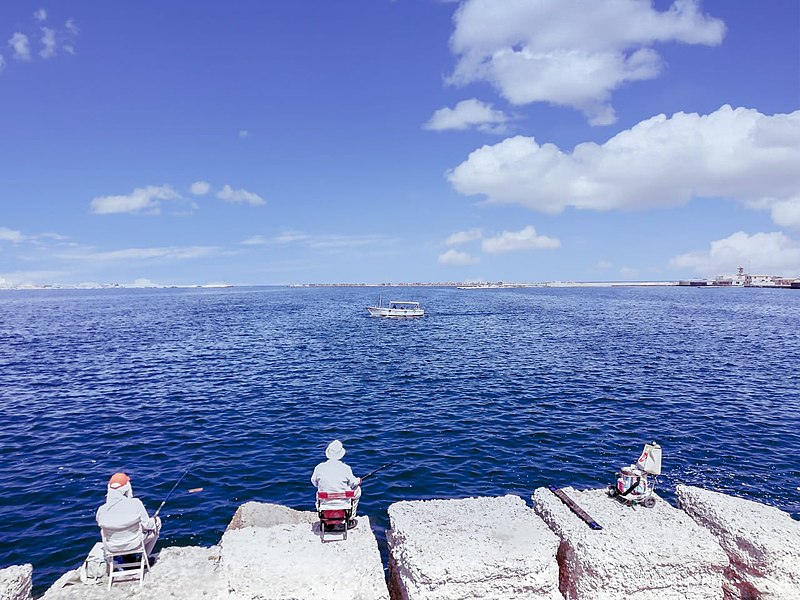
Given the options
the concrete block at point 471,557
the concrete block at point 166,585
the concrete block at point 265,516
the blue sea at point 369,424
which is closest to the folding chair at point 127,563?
the concrete block at point 166,585

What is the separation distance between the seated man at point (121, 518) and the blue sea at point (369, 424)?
17.7 feet

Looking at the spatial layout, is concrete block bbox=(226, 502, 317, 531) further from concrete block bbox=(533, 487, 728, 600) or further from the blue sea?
concrete block bbox=(533, 487, 728, 600)

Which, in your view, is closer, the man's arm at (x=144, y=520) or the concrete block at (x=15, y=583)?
the concrete block at (x=15, y=583)

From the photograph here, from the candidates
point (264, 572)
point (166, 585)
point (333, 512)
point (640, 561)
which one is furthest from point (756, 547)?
point (166, 585)

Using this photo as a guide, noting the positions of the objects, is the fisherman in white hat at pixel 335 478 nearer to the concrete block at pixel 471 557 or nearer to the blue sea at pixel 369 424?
the concrete block at pixel 471 557

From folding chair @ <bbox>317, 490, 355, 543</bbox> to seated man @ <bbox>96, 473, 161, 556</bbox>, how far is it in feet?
10.8

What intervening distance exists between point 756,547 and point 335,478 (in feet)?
25.5

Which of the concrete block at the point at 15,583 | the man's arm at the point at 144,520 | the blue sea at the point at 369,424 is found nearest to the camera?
the concrete block at the point at 15,583

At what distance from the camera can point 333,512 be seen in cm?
840

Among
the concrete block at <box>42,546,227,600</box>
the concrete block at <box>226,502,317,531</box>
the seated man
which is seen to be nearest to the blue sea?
the concrete block at <box>226,502,317,531</box>

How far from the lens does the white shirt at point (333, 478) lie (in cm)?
884

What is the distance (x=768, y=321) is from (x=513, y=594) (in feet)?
292

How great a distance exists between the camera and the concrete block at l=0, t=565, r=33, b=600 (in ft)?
23.3

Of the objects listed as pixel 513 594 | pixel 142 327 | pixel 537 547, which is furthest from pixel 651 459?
pixel 142 327
